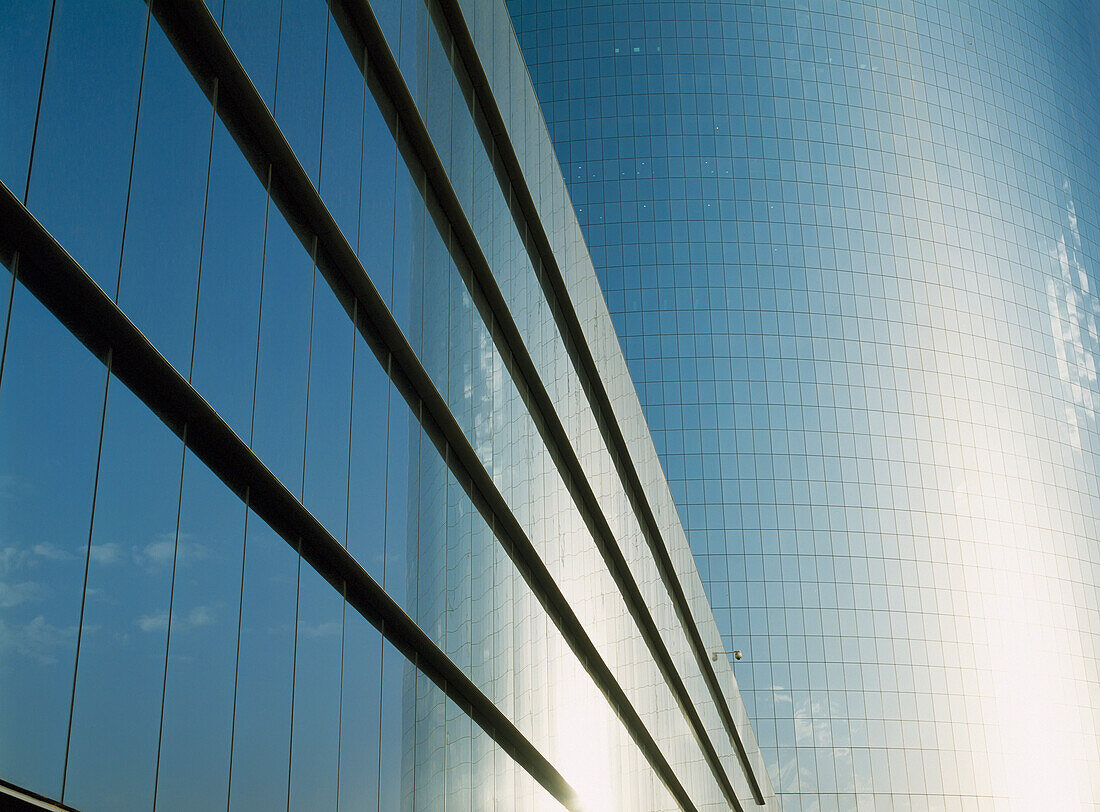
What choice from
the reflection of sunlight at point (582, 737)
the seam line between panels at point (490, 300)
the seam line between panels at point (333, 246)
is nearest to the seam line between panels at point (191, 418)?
the seam line between panels at point (333, 246)

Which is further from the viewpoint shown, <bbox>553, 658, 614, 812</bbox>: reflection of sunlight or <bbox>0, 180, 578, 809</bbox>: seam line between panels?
<bbox>553, 658, 614, 812</bbox>: reflection of sunlight

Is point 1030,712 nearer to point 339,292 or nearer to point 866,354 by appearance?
point 866,354

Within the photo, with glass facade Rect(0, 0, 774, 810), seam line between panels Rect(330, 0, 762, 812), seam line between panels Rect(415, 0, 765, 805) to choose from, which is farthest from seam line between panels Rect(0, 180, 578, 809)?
seam line between panels Rect(415, 0, 765, 805)

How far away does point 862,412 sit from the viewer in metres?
69.2

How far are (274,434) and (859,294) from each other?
62423mm

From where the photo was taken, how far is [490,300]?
22.2 m

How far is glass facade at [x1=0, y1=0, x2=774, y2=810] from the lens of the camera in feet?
31.6

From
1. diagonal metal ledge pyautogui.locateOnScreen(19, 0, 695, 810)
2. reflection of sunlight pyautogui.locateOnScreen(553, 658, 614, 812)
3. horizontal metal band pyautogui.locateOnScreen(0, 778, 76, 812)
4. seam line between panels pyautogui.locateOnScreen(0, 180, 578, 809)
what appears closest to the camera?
horizontal metal band pyautogui.locateOnScreen(0, 778, 76, 812)

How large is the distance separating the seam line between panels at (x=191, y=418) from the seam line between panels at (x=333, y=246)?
0.99 metres

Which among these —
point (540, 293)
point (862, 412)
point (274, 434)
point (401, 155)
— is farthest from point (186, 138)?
point (862, 412)

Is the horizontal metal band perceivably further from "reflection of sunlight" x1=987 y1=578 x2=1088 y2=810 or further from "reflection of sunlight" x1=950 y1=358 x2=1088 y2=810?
"reflection of sunlight" x1=987 y1=578 x2=1088 y2=810

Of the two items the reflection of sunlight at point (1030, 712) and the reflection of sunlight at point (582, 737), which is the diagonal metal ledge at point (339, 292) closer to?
the reflection of sunlight at point (582, 737)

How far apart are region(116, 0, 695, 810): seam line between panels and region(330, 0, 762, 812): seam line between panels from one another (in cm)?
27

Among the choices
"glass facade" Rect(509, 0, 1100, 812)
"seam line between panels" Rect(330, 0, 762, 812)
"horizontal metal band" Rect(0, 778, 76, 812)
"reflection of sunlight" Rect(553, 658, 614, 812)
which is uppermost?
"glass facade" Rect(509, 0, 1100, 812)
